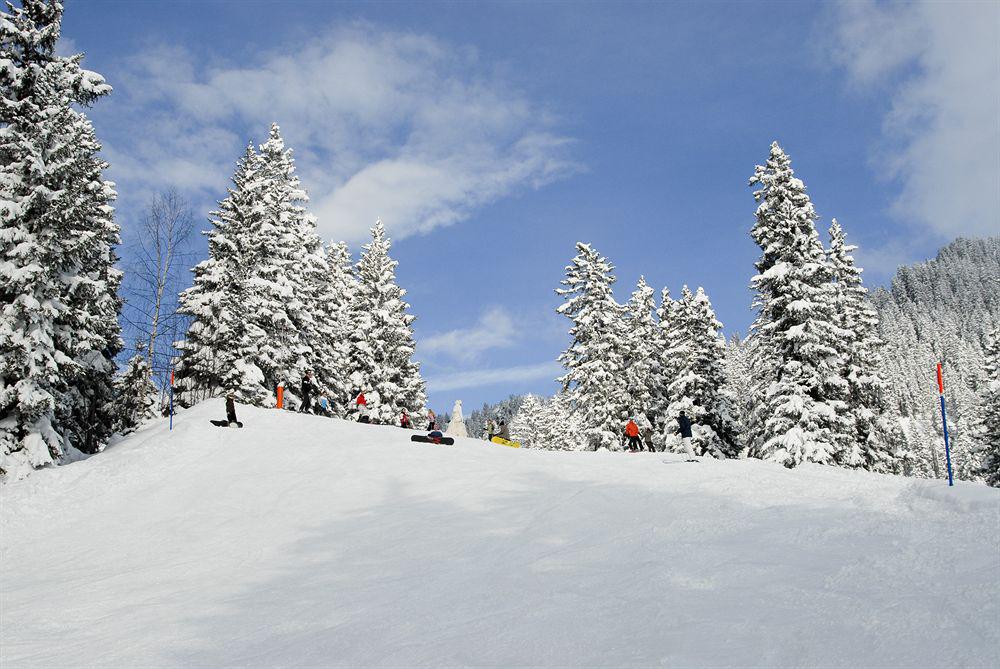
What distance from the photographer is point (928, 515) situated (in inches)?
351

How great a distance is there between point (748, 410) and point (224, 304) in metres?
27.1

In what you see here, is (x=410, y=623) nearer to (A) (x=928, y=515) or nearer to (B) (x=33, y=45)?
(A) (x=928, y=515)

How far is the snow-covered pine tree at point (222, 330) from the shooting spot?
30219mm

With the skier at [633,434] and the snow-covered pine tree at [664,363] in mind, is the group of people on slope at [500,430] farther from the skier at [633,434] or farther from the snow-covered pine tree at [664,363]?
the snow-covered pine tree at [664,363]

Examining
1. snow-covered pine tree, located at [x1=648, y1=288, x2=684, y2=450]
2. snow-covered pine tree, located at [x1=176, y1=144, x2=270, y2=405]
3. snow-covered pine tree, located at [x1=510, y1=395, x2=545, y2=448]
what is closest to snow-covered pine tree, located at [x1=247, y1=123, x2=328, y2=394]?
snow-covered pine tree, located at [x1=176, y1=144, x2=270, y2=405]

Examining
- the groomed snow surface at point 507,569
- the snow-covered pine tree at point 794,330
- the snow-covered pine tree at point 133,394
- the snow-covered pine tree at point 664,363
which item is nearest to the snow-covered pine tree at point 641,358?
the snow-covered pine tree at point 664,363

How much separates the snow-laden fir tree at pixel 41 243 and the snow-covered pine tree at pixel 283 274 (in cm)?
891

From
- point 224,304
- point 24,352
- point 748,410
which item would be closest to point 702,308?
point 748,410

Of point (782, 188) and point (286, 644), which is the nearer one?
point (286, 644)

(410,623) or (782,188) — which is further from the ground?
(782,188)

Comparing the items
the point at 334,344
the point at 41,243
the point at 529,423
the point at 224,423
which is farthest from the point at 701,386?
the point at 529,423

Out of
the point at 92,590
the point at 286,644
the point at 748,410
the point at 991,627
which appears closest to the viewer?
the point at 991,627

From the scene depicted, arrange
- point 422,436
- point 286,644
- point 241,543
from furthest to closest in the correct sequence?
point 422,436 < point 241,543 < point 286,644

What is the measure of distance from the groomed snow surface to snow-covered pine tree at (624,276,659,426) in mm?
19875
